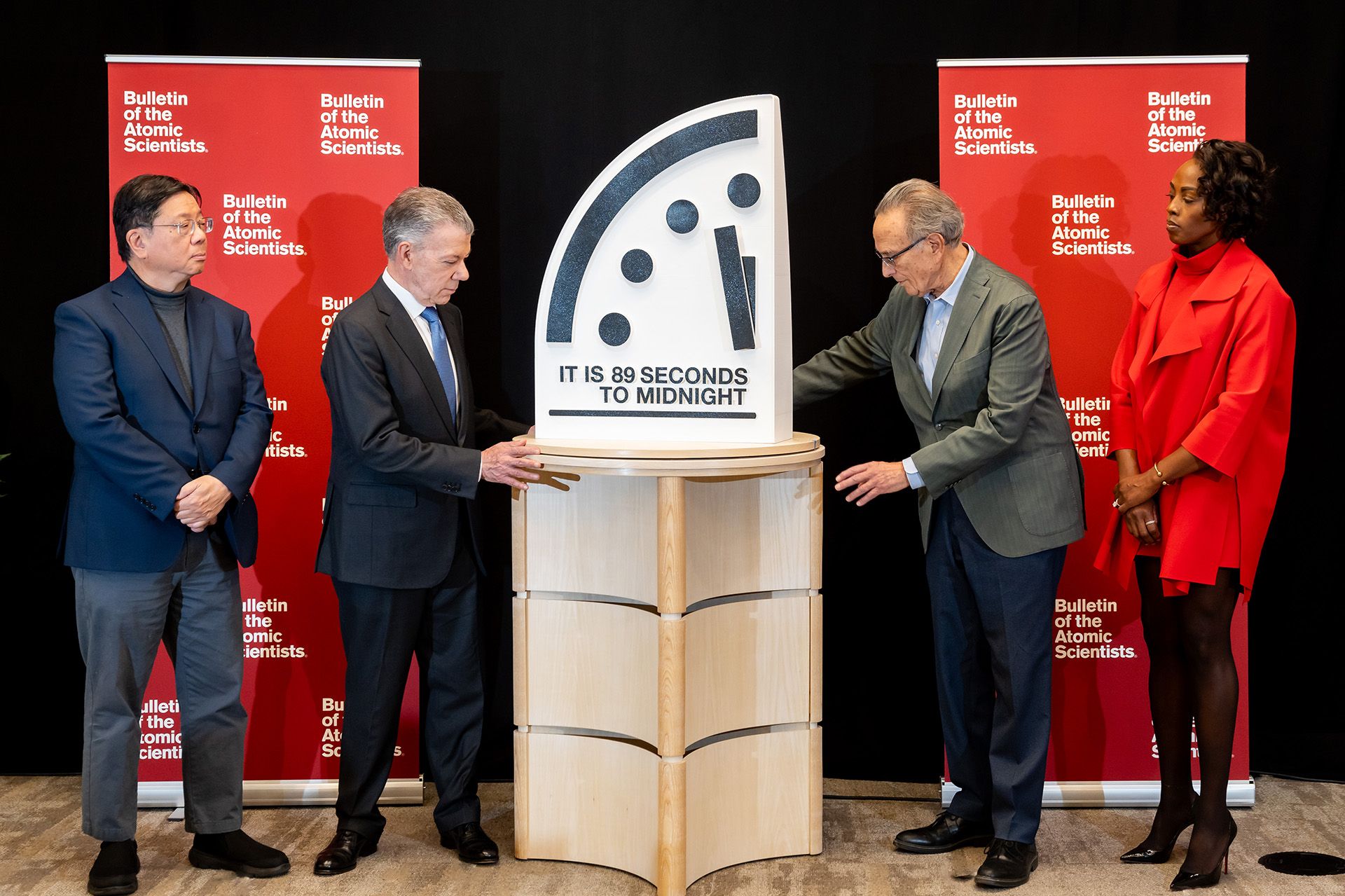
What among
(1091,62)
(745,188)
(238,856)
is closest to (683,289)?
(745,188)

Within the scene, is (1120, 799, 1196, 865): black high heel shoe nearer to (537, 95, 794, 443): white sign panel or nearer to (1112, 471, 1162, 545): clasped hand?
(1112, 471, 1162, 545): clasped hand

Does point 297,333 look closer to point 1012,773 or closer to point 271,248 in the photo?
point 271,248

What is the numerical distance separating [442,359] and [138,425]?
816 mm

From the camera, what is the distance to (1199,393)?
11.1 feet

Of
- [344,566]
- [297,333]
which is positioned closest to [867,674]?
[344,566]

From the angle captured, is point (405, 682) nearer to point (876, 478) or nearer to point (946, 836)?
point (876, 478)

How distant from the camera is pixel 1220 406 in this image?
3311mm

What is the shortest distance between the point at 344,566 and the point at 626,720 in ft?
2.87

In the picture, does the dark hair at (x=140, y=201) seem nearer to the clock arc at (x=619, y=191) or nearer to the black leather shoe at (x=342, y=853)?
the clock arc at (x=619, y=191)

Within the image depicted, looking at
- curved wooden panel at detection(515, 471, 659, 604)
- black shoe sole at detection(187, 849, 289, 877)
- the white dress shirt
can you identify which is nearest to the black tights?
curved wooden panel at detection(515, 471, 659, 604)

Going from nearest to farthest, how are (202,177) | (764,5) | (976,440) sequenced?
(976,440) → (202,177) → (764,5)

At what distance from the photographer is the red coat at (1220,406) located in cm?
330

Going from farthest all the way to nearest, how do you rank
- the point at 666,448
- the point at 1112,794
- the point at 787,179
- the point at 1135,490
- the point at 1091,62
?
1. the point at 787,179
2. the point at 1112,794
3. the point at 1091,62
4. the point at 1135,490
5. the point at 666,448

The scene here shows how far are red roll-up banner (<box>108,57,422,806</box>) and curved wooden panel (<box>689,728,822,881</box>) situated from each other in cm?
112
